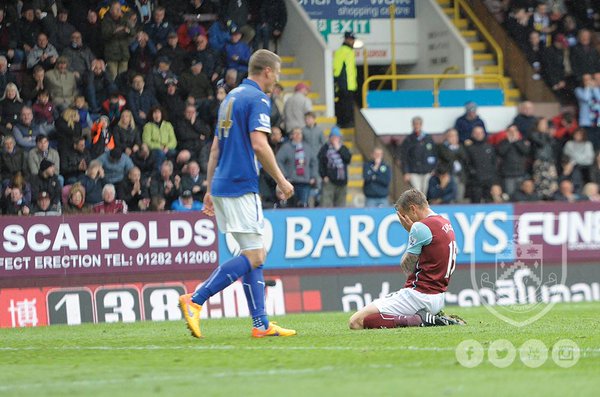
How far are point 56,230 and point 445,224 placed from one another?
7.92 metres

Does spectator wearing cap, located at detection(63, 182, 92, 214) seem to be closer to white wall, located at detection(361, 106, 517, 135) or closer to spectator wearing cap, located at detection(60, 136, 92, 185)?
spectator wearing cap, located at detection(60, 136, 92, 185)

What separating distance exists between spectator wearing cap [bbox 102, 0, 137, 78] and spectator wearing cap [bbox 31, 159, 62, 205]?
3.11 metres

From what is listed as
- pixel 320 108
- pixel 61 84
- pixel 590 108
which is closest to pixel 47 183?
pixel 61 84

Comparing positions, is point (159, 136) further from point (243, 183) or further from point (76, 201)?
point (243, 183)

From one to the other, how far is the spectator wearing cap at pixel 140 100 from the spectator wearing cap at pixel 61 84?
0.96 m

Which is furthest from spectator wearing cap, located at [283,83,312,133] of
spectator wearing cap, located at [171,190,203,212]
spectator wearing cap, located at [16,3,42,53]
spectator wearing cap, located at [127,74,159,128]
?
spectator wearing cap, located at [16,3,42,53]

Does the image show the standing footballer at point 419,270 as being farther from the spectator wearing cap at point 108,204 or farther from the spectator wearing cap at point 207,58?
the spectator wearing cap at point 207,58

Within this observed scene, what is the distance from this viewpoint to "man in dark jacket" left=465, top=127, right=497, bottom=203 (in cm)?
2391

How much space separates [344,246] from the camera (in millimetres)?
19812

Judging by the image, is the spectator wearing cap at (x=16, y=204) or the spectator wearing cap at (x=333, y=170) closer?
the spectator wearing cap at (x=16, y=204)

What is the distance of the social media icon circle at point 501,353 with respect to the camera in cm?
859

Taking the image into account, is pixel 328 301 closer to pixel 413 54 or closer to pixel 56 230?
pixel 56 230

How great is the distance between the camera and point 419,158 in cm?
2358

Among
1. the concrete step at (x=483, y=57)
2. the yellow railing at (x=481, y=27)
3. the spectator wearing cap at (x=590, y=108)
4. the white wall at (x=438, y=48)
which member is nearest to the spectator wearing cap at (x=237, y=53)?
the white wall at (x=438, y=48)
